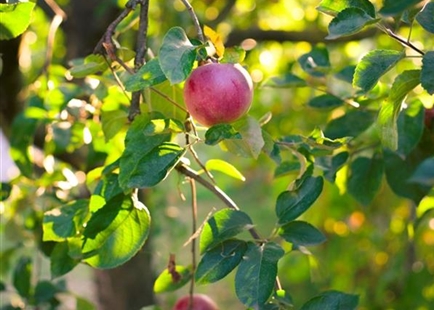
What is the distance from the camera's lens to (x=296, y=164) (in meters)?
1.06

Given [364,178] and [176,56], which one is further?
[364,178]

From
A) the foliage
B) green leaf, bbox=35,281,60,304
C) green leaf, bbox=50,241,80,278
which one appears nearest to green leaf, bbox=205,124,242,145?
the foliage

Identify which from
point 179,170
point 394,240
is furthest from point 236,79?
point 394,240

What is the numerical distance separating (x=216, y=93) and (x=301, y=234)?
0.21 meters

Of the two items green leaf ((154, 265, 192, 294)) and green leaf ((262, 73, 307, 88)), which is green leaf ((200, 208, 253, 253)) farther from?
green leaf ((262, 73, 307, 88))

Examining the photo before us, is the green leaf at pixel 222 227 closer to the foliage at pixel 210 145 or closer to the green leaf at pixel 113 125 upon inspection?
the foliage at pixel 210 145

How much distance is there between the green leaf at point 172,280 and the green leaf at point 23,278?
0.33 metres

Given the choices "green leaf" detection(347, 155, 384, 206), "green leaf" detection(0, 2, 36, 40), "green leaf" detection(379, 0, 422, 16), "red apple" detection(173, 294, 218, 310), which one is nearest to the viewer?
"green leaf" detection(379, 0, 422, 16)

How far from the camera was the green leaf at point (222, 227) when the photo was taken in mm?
829

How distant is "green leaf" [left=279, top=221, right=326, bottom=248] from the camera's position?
0.87 m

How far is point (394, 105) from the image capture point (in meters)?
0.80

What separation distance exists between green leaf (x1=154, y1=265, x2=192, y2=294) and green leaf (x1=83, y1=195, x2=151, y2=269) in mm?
148

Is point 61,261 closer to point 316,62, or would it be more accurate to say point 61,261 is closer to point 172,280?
point 172,280

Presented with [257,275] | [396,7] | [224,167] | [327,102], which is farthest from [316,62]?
[396,7]
